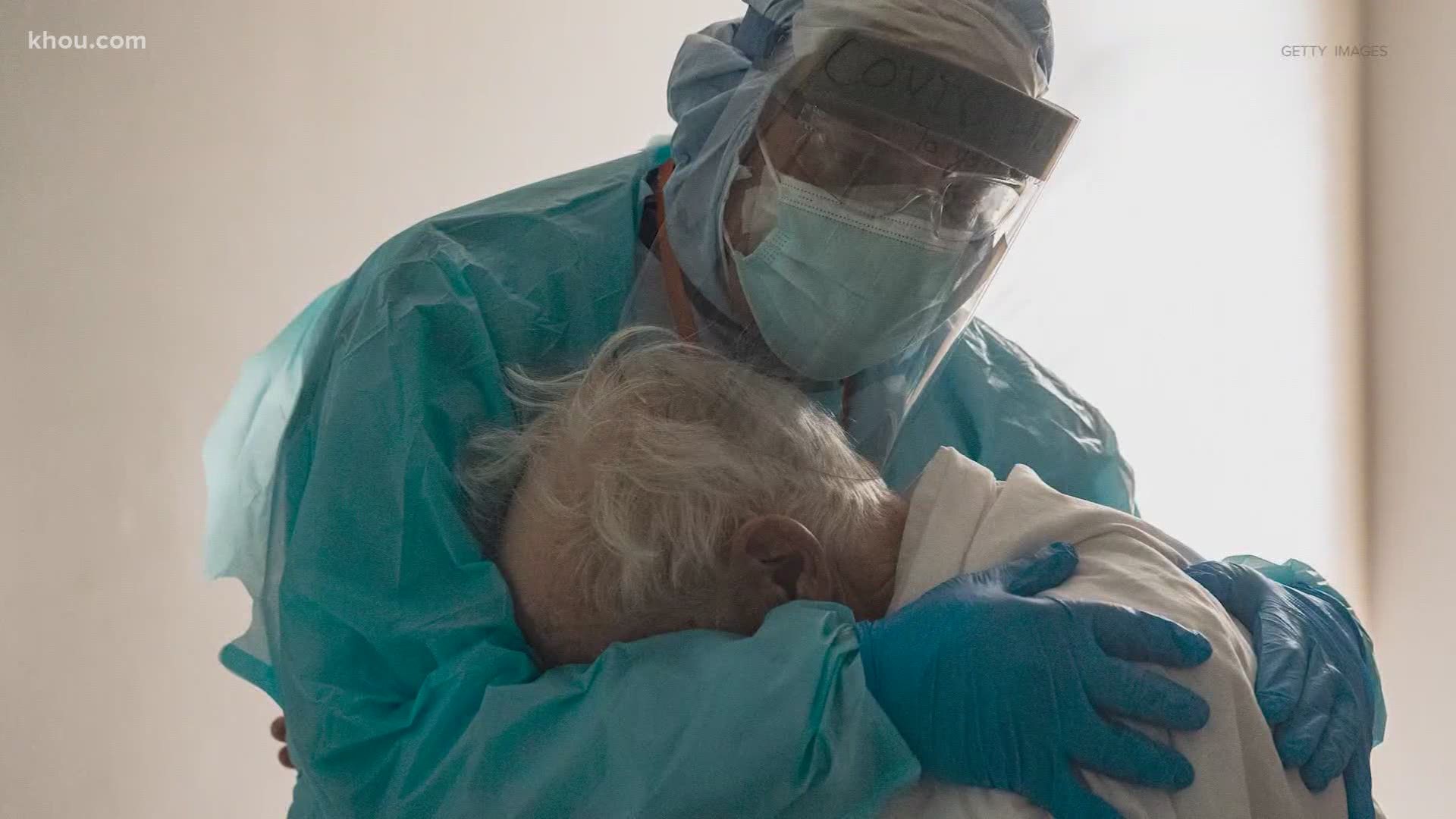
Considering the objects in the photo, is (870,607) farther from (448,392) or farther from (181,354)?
(181,354)

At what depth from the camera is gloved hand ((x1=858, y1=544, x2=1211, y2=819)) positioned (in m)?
0.79

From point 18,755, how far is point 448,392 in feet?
2.45

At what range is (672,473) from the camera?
907 mm

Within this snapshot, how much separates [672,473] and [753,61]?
473mm

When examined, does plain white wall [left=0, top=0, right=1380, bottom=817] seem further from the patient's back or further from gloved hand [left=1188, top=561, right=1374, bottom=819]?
gloved hand [left=1188, top=561, right=1374, bottom=819]

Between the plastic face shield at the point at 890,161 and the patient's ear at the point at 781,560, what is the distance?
307 mm

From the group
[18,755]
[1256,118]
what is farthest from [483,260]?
[1256,118]

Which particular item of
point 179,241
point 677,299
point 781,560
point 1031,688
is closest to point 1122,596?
point 1031,688

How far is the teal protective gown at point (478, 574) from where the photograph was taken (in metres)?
0.83

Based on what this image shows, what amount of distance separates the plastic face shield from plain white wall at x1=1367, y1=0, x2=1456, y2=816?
2026mm

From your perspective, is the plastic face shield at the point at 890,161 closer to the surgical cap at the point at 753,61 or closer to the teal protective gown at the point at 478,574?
the surgical cap at the point at 753,61

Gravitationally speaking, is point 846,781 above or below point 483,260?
below

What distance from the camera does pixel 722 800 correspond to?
82 cm

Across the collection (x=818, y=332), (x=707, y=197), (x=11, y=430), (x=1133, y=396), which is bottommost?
(x=1133, y=396)
